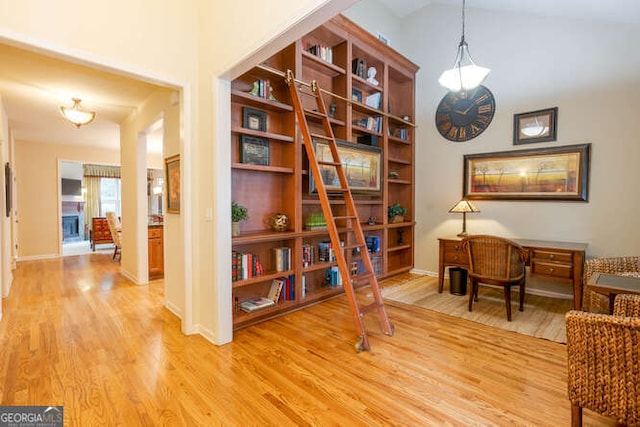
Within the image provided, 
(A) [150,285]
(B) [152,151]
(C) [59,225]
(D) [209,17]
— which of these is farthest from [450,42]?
(C) [59,225]

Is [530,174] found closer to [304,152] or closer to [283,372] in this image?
[304,152]

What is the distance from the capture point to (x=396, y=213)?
4.86 meters

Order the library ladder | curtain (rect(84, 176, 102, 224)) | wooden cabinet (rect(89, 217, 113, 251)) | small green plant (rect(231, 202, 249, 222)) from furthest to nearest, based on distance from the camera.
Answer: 1. curtain (rect(84, 176, 102, 224))
2. wooden cabinet (rect(89, 217, 113, 251))
3. small green plant (rect(231, 202, 249, 222))
4. the library ladder

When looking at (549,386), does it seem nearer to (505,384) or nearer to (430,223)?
(505,384)

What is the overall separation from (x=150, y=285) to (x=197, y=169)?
8.78 ft

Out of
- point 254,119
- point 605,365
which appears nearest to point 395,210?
point 254,119

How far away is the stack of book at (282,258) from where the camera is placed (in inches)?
130

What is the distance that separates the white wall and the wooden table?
77.9 inches

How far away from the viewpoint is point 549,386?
2.03 meters

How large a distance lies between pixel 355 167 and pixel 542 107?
248 centimetres

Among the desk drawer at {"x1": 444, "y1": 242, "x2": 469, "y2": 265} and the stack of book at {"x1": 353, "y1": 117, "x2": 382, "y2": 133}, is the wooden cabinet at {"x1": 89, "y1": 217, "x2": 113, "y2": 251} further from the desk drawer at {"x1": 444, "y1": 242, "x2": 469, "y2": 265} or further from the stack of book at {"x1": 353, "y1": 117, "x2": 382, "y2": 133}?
the desk drawer at {"x1": 444, "y1": 242, "x2": 469, "y2": 265}

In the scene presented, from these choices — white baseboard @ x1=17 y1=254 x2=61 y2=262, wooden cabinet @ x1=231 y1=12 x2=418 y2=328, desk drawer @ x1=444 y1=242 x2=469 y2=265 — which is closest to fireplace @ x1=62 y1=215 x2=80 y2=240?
white baseboard @ x1=17 y1=254 x2=61 y2=262

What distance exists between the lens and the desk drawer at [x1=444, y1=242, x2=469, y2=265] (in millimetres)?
3942

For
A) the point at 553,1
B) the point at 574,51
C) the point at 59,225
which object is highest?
the point at 553,1
